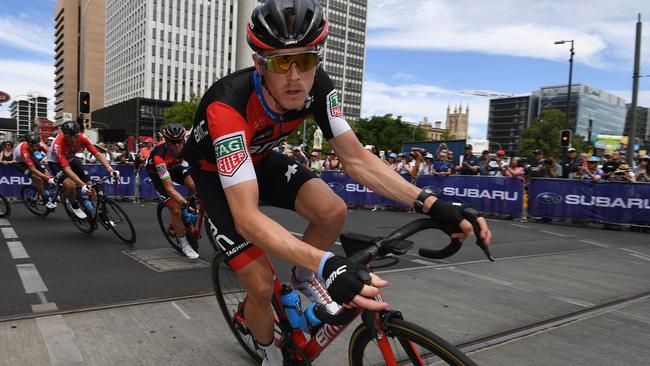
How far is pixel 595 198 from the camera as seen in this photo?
39.3 feet

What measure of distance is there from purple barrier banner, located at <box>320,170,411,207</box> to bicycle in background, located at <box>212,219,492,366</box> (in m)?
11.9

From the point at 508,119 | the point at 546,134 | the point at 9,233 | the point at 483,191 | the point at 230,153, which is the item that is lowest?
the point at 9,233

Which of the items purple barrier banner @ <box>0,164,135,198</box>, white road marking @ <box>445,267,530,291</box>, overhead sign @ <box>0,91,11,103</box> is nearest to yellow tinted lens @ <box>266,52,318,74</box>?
white road marking @ <box>445,267,530,291</box>

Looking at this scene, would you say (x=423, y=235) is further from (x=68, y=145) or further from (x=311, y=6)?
(x=311, y=6)

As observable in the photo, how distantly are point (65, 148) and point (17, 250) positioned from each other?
2.15m

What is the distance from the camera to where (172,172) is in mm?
6621

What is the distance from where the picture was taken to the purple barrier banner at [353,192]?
14.6 metres

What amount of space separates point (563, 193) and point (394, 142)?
2860 inches

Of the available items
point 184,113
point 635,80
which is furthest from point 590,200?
point 184,113

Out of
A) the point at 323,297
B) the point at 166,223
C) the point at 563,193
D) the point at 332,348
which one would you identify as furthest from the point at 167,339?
the point at 563,193

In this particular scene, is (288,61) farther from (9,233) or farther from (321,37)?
(9,233)

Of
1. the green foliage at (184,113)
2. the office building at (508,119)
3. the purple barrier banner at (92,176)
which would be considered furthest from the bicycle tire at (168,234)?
the office building at (508,119)

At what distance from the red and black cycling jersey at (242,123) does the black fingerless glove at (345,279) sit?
69cm

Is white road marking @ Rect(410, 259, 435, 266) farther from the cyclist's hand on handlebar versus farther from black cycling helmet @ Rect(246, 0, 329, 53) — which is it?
the cyclist's hand on handlebar
